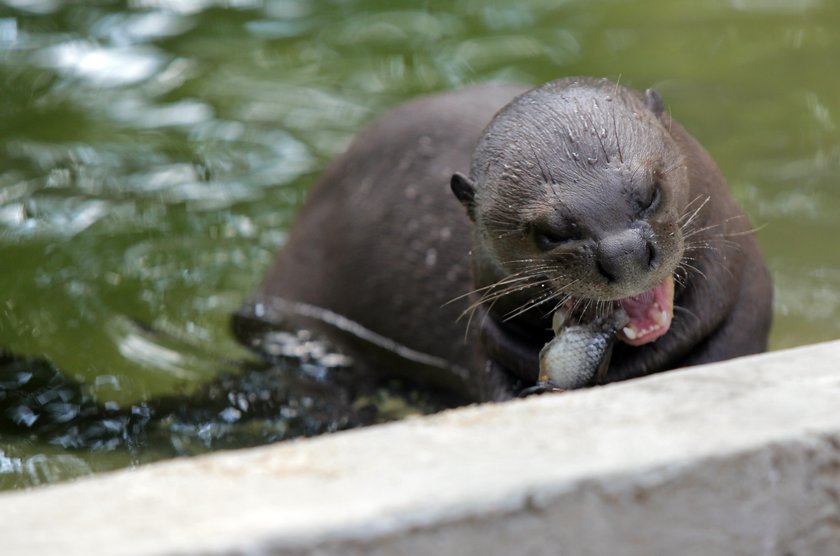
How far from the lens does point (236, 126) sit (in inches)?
231

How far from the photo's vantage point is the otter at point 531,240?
2.65 metres

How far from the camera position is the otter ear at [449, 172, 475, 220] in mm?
2955

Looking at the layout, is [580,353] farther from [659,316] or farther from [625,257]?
[625,257]

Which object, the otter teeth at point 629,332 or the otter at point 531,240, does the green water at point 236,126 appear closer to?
the otter at point 531,240

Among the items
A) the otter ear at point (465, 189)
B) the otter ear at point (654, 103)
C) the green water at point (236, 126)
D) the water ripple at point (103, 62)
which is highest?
the otter ear at point (654, 103)

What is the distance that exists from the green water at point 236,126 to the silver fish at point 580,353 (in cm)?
141

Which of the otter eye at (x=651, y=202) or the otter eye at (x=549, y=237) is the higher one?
the otter eye at (x=651, y=202)

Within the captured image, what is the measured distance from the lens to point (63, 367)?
13.8ft

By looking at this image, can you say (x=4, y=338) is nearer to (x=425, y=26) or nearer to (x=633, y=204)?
(x=633, y=204)

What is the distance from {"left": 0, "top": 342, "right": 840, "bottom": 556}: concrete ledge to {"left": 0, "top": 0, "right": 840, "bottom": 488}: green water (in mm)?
1732

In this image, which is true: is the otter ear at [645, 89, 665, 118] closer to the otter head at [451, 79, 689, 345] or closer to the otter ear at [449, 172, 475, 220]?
the otter head at [451, 79, 689, 345]

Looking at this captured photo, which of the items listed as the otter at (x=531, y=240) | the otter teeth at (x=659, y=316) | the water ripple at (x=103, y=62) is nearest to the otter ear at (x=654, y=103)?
the otter at (x=531, y=240)

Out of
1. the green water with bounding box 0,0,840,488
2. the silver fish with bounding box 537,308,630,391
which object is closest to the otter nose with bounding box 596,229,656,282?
the silver fish with bounding box 537,308,630,391

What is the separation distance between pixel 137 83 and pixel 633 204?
13.4 feet
